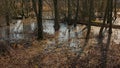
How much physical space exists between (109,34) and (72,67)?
33.5 feet

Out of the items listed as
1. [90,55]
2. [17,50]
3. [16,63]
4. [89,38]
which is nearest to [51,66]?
[16,63]

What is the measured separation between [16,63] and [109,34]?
35.4 feet

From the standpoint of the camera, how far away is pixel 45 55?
14.4 m

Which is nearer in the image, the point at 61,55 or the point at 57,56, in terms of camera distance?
the point at 57,56

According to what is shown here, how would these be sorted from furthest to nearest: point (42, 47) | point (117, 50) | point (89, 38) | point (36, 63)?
point (89, 38), point (42, 47), point (117, 50), point (36, 63)

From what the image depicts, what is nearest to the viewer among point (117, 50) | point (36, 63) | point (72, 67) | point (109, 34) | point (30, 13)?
point (72, 67)

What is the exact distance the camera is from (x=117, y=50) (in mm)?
15266

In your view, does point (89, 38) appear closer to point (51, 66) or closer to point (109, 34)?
point (109, 34)

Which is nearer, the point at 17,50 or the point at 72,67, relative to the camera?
the point at 72,67

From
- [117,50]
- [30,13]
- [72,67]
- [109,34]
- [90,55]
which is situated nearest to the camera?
[72,67]

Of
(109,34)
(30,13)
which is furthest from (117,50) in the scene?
(30,13)

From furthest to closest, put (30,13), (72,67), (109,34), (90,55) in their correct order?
(30,13) → (109,34) → (90,55) → (72,67)

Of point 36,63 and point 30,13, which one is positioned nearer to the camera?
point 36,63

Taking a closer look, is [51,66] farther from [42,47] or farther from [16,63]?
[42,47]
